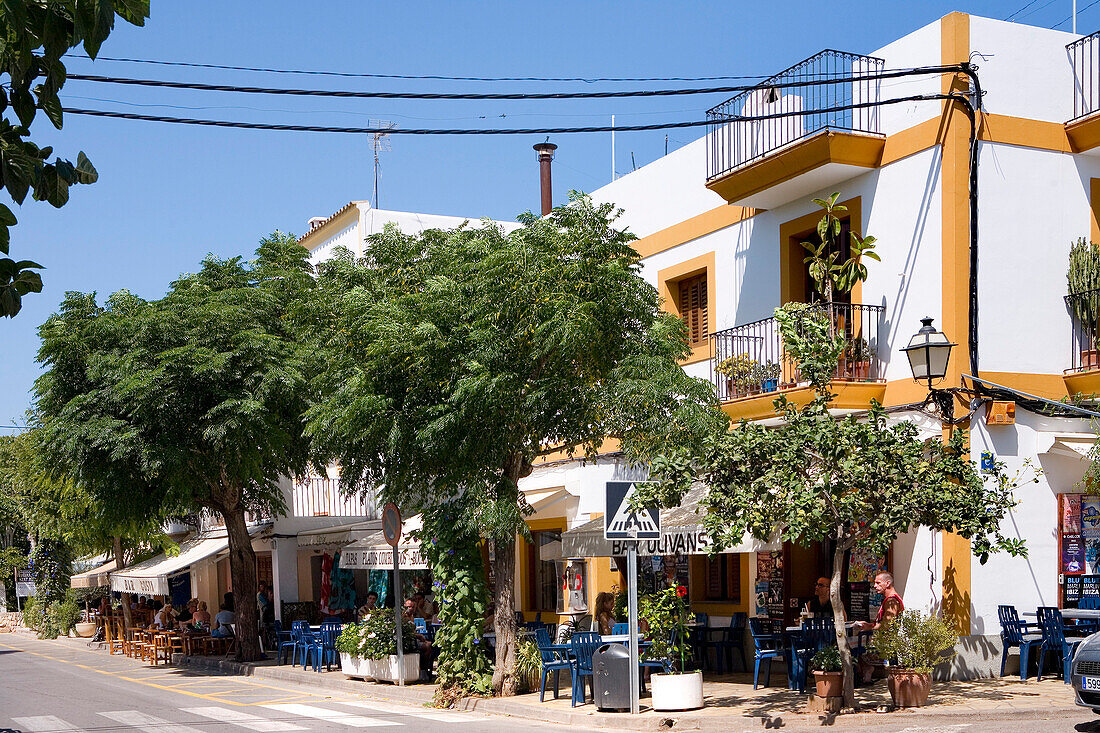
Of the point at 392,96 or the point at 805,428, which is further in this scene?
the point at 392,96

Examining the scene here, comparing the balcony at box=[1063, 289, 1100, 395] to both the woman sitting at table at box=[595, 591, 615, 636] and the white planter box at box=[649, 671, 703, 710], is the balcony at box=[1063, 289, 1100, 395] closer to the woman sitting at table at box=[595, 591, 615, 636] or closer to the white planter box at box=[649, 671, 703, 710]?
the white planter box at box=[649, 671, 703, 710]

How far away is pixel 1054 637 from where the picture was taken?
15.0 m

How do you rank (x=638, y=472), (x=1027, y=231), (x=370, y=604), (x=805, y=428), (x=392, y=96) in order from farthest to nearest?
(x=370, y=604) → (x=638, y=472) → (x=1027, y=231) → (x=392, y=96) → (x=805, y=428)

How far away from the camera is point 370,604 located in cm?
2352

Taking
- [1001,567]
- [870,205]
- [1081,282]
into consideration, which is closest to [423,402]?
[870,205]

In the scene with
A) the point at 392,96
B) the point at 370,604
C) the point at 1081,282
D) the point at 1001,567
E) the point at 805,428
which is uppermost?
the point at 392,96

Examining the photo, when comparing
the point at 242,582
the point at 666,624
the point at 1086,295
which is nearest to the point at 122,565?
the point at 242,582

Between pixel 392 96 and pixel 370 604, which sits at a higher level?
pixel 392 96

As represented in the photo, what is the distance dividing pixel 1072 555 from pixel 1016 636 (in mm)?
1920

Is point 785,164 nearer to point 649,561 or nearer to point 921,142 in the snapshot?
point 921,142

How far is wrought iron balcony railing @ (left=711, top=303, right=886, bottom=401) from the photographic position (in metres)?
17.0

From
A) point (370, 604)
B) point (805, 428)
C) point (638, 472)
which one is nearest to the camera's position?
point (805, 428)

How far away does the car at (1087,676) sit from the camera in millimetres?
11164

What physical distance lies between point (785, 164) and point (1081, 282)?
4.66 m
